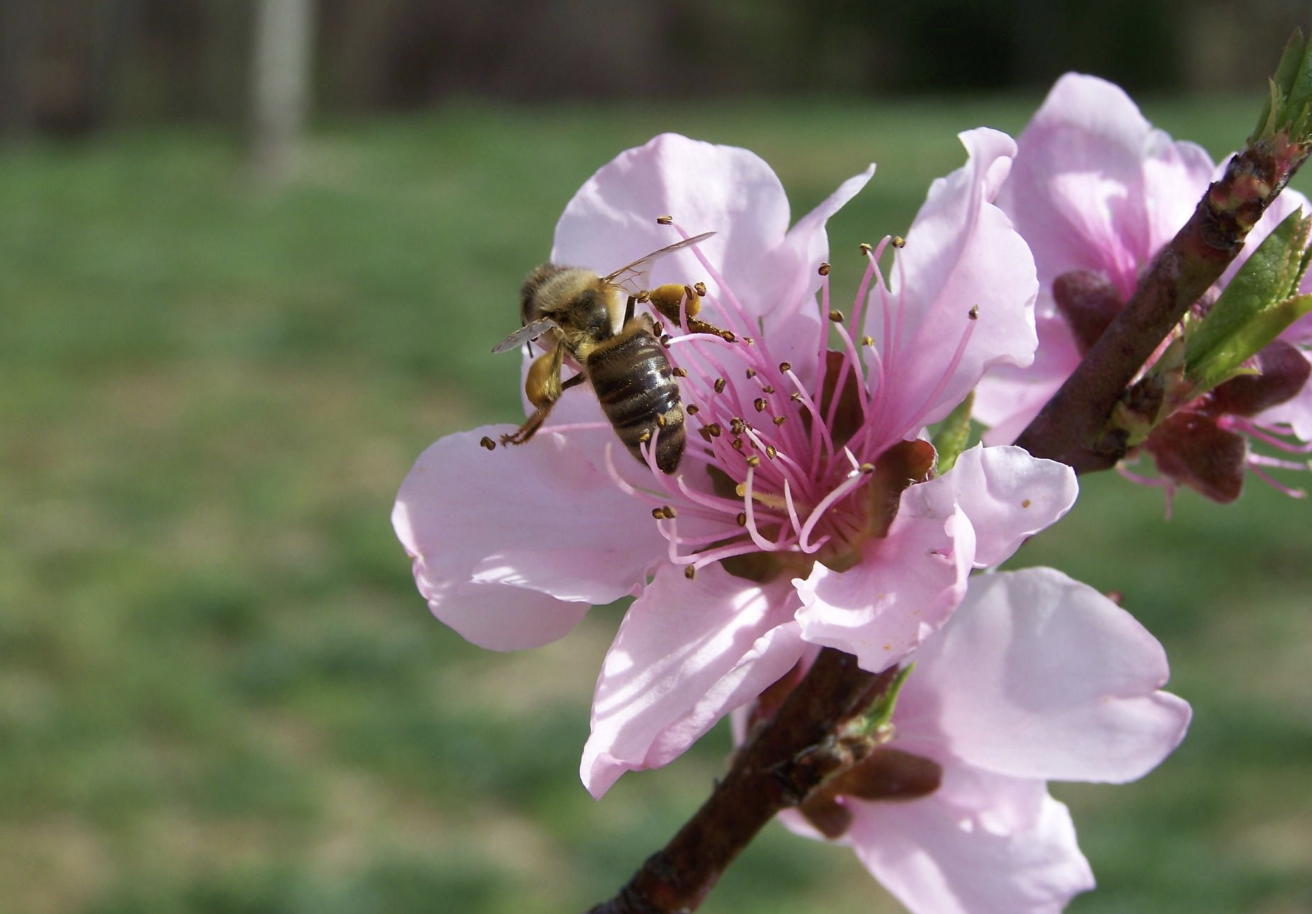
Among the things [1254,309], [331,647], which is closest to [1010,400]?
[1254,309]

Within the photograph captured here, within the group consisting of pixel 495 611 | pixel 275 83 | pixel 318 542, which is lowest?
pixel 275 83

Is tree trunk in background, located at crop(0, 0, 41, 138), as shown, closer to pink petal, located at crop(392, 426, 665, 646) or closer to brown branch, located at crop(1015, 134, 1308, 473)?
pink petal, located at crop(392, 426, 665, 646)

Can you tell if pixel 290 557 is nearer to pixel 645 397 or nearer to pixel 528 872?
pixel 528 872

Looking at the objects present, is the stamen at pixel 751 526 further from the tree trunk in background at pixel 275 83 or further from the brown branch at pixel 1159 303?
the tree trunk in background at pixel 275 83

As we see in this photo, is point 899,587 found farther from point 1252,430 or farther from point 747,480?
point 1252,430

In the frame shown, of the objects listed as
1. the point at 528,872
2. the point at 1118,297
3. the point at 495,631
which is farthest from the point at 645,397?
the point at 528,872

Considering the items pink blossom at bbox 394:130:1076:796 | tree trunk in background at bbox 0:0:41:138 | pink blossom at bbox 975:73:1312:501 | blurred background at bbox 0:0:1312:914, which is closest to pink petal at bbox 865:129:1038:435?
pink blossom at bbox 394:130:1076:796
